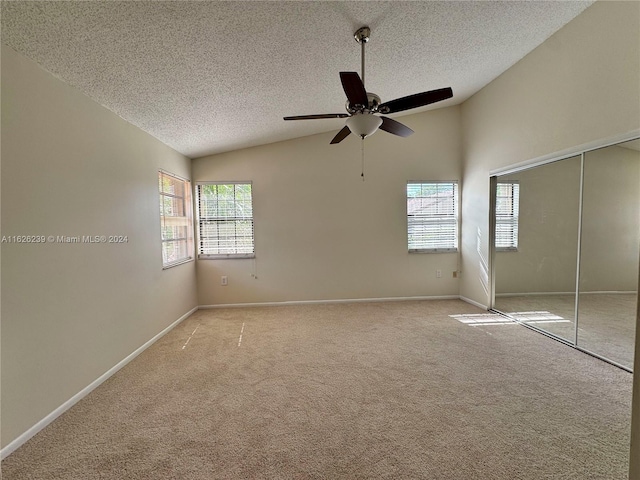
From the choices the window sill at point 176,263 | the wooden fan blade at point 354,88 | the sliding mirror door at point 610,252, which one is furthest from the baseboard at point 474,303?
the window sill at point 176,263

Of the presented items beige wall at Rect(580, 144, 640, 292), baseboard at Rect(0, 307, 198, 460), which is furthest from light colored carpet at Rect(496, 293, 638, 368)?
baseboard at Rect(0, 307, 198, 460)

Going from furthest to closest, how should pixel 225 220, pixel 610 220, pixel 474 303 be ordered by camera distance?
1. pixel 225 220
2. pixel 474 303
3. pixel 610 220

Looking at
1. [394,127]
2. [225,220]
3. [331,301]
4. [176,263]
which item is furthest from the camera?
[331,301]

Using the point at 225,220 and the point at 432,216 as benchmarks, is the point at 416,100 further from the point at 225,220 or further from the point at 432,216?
the point at 225,220

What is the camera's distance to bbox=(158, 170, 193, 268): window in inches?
145

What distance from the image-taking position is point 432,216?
4.75m

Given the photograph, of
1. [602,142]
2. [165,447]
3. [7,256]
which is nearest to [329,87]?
[602,142]

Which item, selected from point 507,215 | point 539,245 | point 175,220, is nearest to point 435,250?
point 507,215

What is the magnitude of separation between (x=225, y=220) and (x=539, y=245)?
4.34 meters

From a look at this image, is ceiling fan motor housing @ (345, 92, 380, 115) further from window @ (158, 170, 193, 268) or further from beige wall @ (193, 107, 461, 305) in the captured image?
window @ (158, 170, 193, 268)

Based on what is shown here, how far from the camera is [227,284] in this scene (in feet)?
14.9

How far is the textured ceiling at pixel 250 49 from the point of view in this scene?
5.46ft

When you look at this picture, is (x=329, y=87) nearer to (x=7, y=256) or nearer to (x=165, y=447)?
(x=7, y=256)

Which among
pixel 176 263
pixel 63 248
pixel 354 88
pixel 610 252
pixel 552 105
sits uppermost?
pixel 552 105
